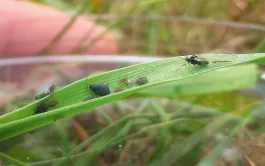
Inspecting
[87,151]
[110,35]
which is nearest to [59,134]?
[87,151]

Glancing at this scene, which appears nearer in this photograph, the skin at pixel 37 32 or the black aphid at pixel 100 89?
the black aphid at pixel 100 89

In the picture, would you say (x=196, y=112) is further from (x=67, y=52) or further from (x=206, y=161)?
(x=67, y=52)

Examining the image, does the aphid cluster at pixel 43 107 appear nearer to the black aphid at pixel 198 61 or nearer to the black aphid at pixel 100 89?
the black aphid at pixel 100 89

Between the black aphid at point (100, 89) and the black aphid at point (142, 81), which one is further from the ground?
the black aphid at point (142, 81)

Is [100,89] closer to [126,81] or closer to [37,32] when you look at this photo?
[126,81]

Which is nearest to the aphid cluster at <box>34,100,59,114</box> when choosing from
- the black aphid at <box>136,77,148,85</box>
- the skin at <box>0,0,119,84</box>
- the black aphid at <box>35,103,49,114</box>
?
the black aphid at <box>35,103,49,114</box>

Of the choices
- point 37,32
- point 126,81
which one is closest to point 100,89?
point 126,81

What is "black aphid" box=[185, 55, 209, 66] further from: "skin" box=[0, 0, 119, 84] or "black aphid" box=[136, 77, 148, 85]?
"skin" box=[0, 0, 119, 84]

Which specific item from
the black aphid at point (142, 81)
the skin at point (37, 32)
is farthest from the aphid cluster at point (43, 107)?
the skin at point (37, 32)
